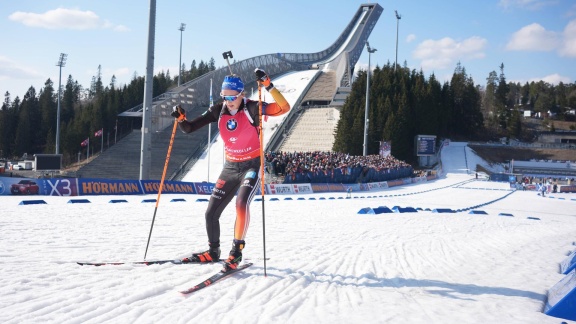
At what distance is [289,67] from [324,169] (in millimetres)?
70094

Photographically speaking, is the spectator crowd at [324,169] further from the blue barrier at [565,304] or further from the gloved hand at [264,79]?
the blue barrier at [565,304]

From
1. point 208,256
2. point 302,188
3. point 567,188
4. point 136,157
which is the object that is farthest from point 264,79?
point 136,157

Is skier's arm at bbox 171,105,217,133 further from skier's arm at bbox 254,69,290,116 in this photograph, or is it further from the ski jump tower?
the ski jump tower

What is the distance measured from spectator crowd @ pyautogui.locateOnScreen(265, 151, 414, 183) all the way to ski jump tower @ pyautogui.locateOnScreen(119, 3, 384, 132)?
96.3ft

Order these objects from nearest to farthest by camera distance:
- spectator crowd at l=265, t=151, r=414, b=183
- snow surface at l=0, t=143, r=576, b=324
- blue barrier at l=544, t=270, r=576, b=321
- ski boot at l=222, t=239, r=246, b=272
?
1. snow surface at l=0, t=143, r=576, b=324
2. blue barrier at l=544, t=270, r=576, b=321
3. ski boot at l=222, t=239, r=246, b=272
4. spectator crowd at l=265, t=151, r=414, b=183

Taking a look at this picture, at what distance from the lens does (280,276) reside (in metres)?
6.20

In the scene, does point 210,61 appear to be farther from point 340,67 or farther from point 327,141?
point 327,141

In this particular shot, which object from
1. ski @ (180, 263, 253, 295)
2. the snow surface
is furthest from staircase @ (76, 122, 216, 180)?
ski @ (180, 263, 253, 295)

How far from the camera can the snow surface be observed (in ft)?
15.0

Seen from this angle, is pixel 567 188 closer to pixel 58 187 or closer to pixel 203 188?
pixel 203 188

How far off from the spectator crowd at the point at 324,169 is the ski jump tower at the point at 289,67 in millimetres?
29356

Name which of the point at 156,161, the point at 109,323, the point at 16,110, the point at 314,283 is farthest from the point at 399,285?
the point at 16,110

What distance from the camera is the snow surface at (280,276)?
15.0ft

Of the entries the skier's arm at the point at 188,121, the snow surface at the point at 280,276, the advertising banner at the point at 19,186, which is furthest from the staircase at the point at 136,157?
the skier's arm at the point at 188,121
